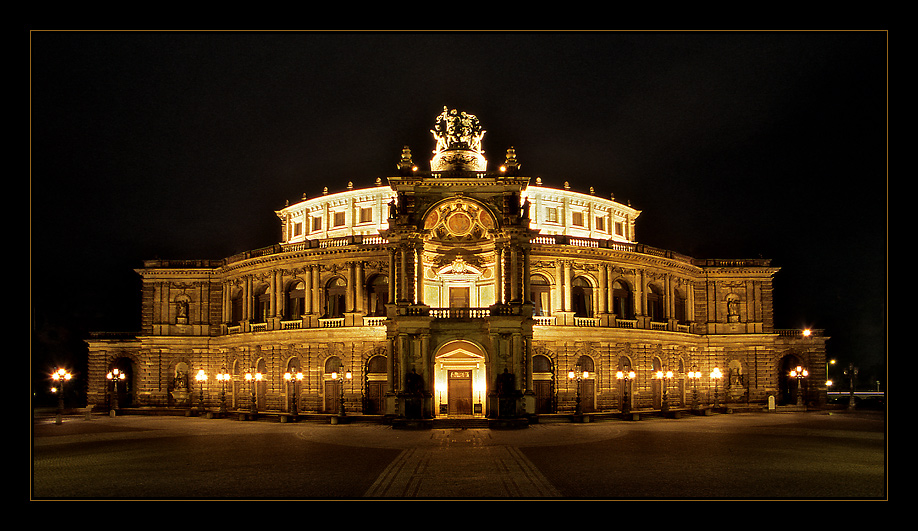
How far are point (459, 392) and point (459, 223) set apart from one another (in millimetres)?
11385

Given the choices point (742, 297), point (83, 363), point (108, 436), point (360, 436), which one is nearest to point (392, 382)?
point (360, 436)

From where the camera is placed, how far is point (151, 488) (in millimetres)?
21875

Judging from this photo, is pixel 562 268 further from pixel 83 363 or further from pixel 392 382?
Answer: pixel 83 363

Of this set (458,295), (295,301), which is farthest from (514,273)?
(295,301)

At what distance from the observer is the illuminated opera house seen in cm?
4709

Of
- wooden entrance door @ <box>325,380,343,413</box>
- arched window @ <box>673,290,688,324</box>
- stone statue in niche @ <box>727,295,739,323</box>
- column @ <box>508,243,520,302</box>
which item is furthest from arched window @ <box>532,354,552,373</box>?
stone statue in niche @ <box>727,295,739,323</box>

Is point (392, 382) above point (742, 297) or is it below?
below

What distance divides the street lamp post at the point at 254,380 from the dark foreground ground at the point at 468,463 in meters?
9.36

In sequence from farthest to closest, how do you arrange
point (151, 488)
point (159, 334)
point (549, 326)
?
point (159, 334) → point (549, 326) → point (151, 488)

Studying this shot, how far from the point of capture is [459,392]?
50.1 meters

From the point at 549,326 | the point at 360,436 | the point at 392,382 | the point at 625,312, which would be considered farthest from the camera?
the point at 625,312

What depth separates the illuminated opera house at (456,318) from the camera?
155 feet

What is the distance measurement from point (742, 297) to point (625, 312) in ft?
42.4

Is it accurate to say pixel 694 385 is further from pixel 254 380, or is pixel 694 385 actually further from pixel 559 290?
pixel 254 380
